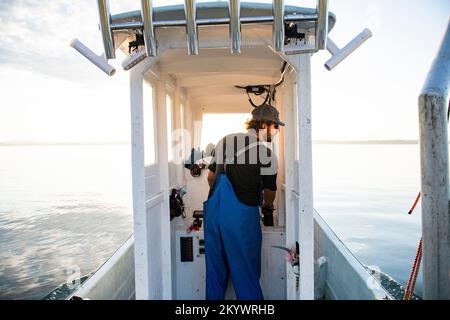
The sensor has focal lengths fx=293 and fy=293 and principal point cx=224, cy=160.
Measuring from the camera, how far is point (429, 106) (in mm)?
821

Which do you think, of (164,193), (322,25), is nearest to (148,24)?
(322,25)

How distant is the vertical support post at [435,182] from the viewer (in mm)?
819

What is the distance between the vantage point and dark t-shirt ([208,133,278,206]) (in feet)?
8.44

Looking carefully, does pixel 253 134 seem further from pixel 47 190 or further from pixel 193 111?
pixel 47 190

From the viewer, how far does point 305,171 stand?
6.15ft

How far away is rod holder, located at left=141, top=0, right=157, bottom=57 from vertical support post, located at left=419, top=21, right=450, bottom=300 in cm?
104

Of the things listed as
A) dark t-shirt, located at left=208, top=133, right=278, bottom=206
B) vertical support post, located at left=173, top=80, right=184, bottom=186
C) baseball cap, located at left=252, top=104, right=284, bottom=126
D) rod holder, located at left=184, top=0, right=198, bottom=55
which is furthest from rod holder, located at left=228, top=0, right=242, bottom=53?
vertical support post, located at left=173, top=80, right=184, bottom=186

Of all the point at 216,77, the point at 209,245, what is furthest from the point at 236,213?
the point at 216,77

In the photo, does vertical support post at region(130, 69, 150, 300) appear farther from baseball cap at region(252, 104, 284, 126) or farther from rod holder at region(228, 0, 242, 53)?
baseball cap at region(252, 104, 284, 126)

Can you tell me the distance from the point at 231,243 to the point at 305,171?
0.99 metres

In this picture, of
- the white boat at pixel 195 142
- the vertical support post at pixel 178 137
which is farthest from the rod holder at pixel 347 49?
the vertical support post at pixel 178 137

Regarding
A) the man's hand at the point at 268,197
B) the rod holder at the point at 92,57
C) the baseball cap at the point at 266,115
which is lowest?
the man's hand at the point at 268,197

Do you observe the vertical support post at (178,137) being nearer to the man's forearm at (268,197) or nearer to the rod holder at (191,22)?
the man's forearm at (268,197)

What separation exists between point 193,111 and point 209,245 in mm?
2306
